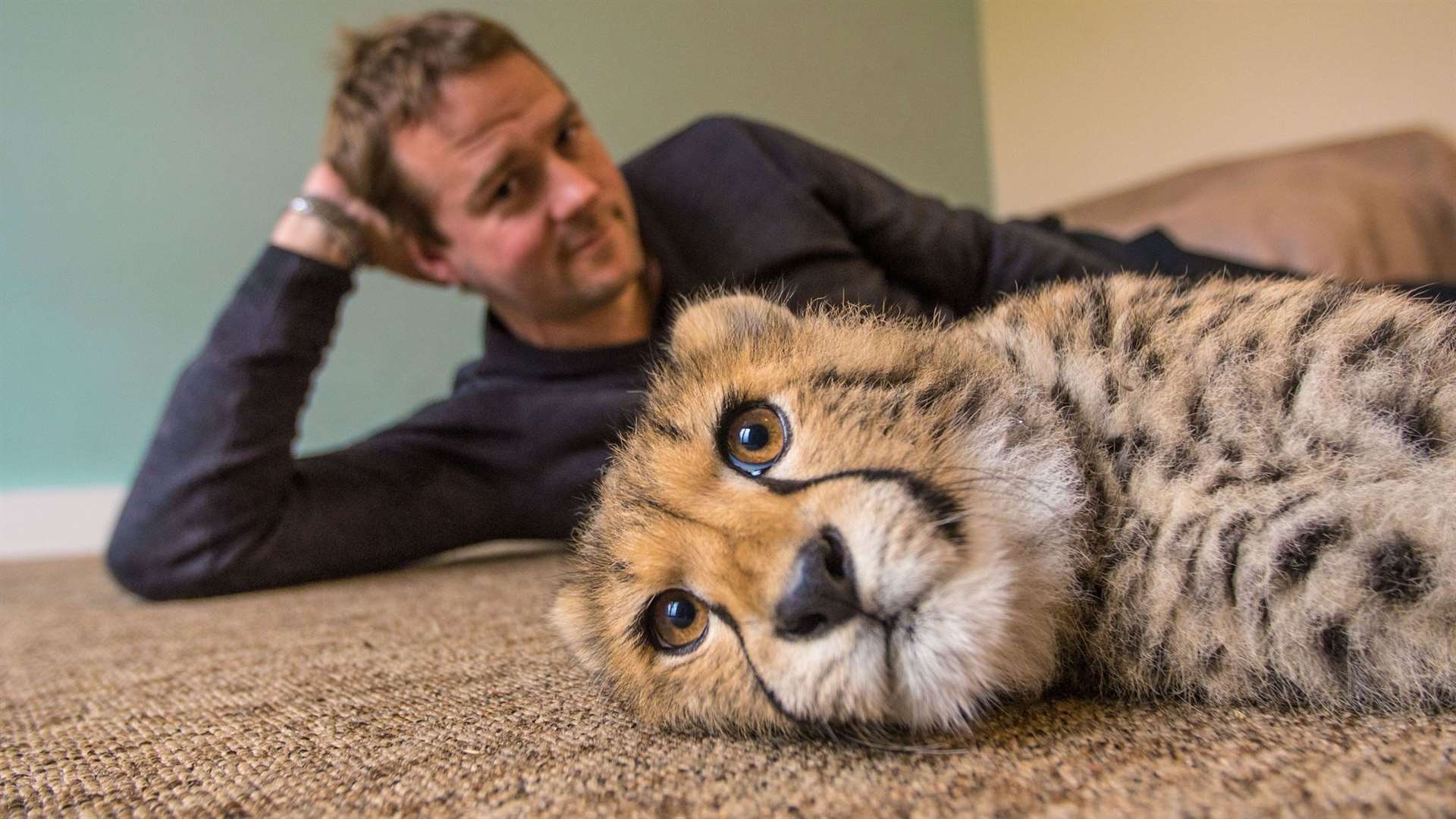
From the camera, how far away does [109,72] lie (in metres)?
3.34

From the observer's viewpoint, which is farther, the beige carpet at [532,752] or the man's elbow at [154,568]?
the man's elbow at [154,568]

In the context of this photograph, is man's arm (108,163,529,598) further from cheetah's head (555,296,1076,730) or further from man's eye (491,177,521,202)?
cheetah's head (555,296,1076,730)

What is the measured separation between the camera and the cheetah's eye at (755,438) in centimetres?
94

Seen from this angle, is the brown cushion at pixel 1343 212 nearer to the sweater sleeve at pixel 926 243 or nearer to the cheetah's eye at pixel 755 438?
the sweater sleeve at pixel 926 243

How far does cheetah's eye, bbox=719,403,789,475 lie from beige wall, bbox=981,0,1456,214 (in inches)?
91.6

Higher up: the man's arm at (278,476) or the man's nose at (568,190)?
the man's nose at (568,190)

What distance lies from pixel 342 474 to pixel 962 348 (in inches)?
61.5

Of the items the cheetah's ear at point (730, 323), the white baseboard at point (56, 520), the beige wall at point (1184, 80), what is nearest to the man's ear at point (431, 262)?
the cheetah's ear at point (730, 323)

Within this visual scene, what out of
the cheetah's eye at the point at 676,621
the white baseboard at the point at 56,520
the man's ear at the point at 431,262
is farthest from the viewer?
the white baseboard at the point at 56,520

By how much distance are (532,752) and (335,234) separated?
1.67 metres

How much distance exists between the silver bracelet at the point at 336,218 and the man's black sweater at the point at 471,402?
78 mm

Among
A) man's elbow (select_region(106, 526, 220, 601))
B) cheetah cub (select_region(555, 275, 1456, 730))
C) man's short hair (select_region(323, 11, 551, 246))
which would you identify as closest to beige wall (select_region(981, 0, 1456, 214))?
cheetah cub (select_region(555, 275, 1456, 730))

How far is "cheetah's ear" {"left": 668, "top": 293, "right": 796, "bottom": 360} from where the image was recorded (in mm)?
1092

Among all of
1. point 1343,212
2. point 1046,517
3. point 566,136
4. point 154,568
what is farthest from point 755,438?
point 1343,212
